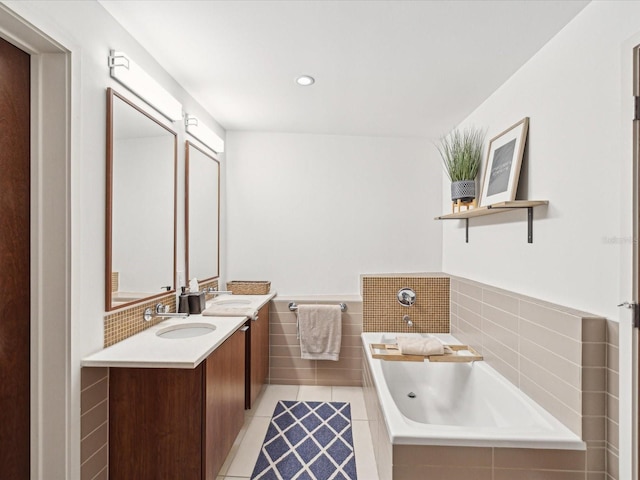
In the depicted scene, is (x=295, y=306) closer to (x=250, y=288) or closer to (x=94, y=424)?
(x=250, y=288)

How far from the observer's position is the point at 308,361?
3422mm

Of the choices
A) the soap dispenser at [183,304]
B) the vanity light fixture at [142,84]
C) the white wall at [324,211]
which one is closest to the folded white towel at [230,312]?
the soap dispenser at [183,304]

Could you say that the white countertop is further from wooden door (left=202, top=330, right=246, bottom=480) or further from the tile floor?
the tile floor

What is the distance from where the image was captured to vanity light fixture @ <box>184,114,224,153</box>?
2718 millimetres

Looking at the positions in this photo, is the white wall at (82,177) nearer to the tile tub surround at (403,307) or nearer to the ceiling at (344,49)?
the ceiling at (344,49)

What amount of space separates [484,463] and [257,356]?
6.01ft

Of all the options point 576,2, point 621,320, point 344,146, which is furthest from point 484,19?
point 344,146

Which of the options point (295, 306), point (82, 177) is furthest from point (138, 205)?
point (295, 306)

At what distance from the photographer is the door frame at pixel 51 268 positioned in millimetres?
1510

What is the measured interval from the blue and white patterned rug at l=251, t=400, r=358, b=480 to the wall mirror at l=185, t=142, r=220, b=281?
1.26m

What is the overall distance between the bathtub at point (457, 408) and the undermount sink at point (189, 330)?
1071mm

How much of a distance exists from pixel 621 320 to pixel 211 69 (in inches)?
97.3

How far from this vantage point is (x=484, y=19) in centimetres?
179

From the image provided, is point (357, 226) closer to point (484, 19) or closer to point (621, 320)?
point (484, 19)
